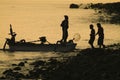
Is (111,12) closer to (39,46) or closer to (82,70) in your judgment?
(39,46)

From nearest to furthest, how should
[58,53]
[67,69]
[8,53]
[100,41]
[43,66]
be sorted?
1. [67,69]
2. [43,66]
3. [100,41]
4. [58,53]
5. [8,53]

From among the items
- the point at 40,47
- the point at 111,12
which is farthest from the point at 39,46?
the point at 111,12

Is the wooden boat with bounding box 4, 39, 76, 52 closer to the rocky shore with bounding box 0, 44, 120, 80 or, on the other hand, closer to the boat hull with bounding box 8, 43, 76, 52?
the boat hull with bounding box 8, 43, 76, 52

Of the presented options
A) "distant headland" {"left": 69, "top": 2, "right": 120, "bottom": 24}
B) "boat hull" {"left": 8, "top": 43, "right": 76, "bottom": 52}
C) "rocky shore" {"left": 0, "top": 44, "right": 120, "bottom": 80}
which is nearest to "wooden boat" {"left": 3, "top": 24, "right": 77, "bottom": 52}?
"boat hull" {"left": 8, "top": 43, "right": 76, "bottom": 52}

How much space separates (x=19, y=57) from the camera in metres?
35.7

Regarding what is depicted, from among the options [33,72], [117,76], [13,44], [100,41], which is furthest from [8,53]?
[117,76]

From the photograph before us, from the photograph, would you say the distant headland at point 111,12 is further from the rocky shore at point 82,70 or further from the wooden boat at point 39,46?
Answer: the rocky shore at point 82,70

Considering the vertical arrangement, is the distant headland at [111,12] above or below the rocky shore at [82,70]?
below

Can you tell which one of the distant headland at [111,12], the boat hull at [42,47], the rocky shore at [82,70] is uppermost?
the rocky shore at [82,70]

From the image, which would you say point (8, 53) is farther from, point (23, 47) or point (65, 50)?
point (65, 50)

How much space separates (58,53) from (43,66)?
7452 mm

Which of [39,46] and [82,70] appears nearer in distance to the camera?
[82,70]

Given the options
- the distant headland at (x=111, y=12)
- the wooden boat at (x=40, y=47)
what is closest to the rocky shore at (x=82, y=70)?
the wooden boat at (x=40, y=47)

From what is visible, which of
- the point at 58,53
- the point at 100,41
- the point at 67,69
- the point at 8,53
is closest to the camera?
the point at 67,69
